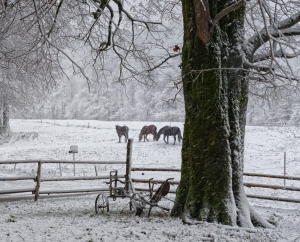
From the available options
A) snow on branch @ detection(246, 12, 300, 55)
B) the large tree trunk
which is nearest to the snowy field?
the large tree trunk

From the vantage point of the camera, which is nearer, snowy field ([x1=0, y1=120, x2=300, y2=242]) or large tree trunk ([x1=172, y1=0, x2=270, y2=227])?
snowy field ([x1=0, y1=120, x2=300, y2=242])

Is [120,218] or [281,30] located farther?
[120,218]

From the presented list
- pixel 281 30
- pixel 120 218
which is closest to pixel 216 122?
pixel 281 30

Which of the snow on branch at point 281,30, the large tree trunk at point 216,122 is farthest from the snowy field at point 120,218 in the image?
the snow on branch at point 281,30

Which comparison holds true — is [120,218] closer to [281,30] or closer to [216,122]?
[216,122]

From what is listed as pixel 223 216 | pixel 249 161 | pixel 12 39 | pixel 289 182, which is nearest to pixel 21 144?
pixel 12 39

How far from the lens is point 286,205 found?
10.1 metres

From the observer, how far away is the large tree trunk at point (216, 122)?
18.9ft

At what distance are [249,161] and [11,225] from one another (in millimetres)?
14601

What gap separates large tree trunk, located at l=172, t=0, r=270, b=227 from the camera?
18.9ft

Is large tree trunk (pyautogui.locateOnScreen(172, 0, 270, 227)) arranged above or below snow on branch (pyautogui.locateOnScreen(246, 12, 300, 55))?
below

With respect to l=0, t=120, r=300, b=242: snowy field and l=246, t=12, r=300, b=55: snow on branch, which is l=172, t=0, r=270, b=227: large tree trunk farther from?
l=0, t=120, r=300, b=242: snowy field

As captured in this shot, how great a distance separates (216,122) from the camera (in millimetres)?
5797

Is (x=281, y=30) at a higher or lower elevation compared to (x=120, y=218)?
higher
